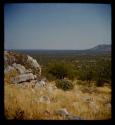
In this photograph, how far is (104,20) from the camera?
4305 millimetres

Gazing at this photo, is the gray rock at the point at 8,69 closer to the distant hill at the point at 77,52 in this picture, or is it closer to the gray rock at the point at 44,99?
the distant hill at the point at 77,52

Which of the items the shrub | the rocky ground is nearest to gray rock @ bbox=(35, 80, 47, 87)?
the rocky ground

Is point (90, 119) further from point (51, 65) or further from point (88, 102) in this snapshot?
point (51, 65)

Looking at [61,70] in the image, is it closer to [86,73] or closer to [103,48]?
[86,73]

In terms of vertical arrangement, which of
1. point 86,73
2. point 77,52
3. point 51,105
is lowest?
point 51,105

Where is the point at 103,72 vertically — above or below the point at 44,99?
above

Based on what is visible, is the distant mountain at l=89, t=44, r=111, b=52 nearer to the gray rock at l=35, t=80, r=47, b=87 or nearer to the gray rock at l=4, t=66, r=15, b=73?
the gray rock at l=35, t=80, r=47, b=87

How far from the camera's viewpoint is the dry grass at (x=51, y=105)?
4.32m

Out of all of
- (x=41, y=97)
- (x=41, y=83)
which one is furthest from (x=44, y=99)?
(x=41, y=83)

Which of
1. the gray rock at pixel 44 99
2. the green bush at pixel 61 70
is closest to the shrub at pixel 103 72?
the green bush at pixel 61 70

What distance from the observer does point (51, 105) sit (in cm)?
432

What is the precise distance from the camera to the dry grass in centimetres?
432

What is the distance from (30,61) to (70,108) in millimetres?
546
